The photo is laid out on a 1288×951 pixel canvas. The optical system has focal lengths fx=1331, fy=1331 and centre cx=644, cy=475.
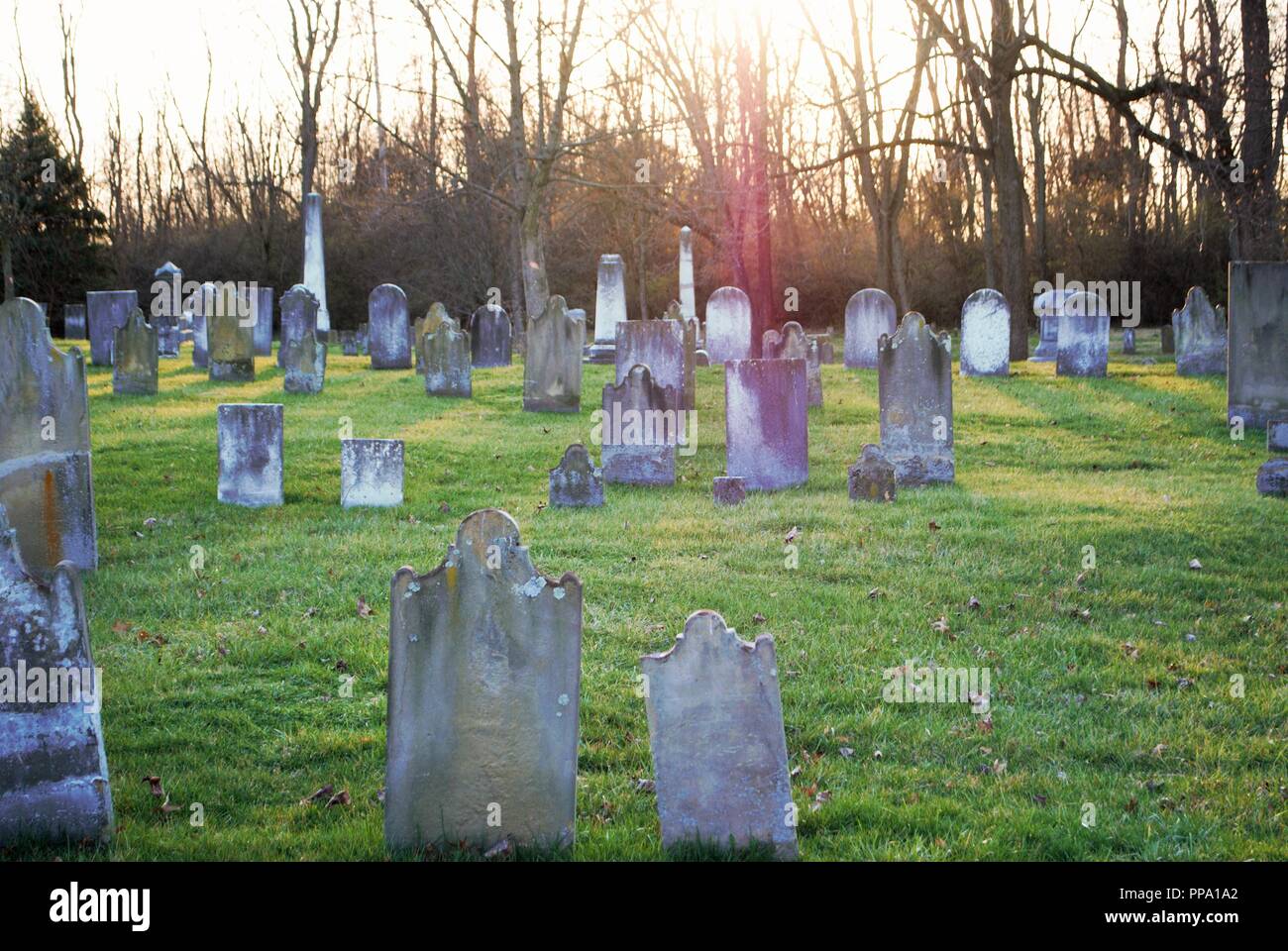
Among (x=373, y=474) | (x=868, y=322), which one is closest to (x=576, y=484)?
(x=373, y=474)

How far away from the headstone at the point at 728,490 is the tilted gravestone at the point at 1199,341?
13.1 m

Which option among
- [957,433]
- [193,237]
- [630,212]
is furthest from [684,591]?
[193,237]

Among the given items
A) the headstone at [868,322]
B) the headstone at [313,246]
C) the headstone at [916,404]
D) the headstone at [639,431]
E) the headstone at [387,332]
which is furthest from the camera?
the headstone at [313,246]

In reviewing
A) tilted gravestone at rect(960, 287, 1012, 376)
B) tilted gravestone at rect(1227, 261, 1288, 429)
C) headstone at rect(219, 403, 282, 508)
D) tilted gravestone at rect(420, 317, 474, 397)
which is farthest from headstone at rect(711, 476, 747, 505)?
tilted gravestone at rect(960, 287, 1012, 376)

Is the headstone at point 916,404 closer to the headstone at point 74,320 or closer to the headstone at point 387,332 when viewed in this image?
the headstone at point 387,332

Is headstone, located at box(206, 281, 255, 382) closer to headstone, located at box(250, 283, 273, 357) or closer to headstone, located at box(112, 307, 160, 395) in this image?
headstone, located at box(112, 307, 160, 395)

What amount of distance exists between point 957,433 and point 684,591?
338 inches

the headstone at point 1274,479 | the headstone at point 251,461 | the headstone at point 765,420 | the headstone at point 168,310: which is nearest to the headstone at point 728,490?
the headstone at point 765,420

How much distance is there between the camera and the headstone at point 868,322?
24234mm

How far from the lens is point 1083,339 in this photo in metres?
21.8

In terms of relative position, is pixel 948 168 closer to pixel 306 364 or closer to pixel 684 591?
pixel 306 364

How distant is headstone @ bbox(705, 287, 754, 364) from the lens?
23578 millimetres

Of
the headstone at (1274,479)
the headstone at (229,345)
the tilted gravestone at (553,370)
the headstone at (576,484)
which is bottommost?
the headstone at (1274,479)

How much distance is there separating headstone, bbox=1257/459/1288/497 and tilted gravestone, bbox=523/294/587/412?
8.76 metres
